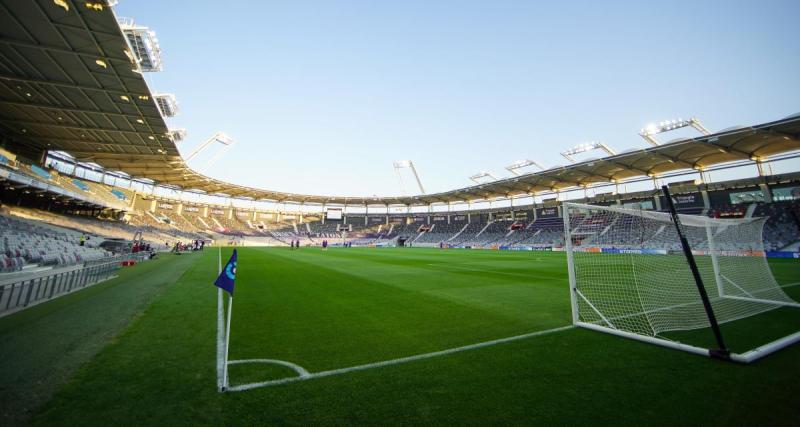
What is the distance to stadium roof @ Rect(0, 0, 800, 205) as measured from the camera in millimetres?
12367

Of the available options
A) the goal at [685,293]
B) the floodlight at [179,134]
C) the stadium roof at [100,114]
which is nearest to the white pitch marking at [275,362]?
the goal at [685,293]

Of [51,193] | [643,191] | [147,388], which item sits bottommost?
[147,388]

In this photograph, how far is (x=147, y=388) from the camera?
3.07 m

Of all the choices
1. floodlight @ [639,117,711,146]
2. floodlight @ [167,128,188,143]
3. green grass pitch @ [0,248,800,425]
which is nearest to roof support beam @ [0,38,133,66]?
green grass pitch @ [0,248,800,425]

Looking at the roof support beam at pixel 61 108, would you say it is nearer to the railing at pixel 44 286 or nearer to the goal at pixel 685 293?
the railing at pixel 44 286

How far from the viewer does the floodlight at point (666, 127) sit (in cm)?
2964

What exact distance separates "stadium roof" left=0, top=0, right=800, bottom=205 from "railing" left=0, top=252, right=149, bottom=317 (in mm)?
10152

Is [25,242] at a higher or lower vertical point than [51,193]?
lower

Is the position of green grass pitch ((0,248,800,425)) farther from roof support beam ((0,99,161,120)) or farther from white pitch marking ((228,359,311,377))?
roof support beam ((0,99,161,120))

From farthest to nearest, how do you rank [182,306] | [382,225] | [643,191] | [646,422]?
[382,225] → [643,191] → [182,306] → [646,422]

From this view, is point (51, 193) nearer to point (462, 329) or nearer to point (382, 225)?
point (462, 329)

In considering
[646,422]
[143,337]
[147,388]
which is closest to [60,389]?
[147,388]

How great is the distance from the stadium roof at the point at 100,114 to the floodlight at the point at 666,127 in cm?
154

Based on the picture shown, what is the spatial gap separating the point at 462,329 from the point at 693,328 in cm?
395
